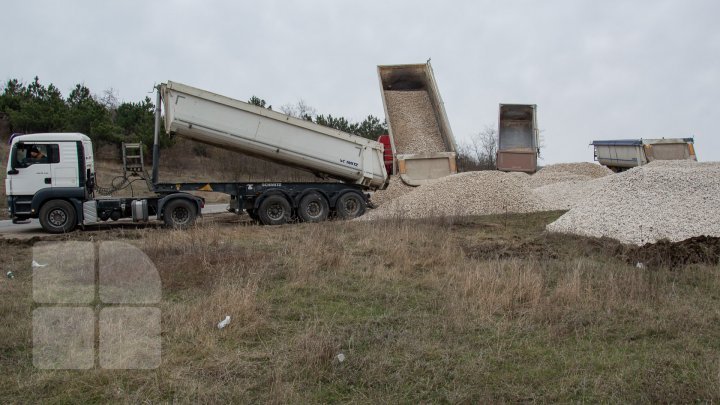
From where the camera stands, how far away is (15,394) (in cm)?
375

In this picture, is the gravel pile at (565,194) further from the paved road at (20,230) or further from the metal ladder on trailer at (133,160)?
the paved road at (20,230)

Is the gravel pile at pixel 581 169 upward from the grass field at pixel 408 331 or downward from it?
upward

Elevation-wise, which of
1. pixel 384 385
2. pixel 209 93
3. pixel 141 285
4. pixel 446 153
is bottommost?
pixel 384 385

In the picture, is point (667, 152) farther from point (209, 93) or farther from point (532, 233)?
point (209, 93)

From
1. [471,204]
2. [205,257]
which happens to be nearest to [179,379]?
[205,257]

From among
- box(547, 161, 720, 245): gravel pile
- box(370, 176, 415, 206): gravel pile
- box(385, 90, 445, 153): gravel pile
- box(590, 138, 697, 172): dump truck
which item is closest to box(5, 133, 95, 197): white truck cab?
box(370, 176, 415, 206): gravel pile

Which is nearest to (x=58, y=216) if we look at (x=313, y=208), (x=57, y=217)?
(x=57, y=217)

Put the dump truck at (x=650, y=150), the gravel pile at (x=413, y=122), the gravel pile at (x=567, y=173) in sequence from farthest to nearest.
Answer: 1. the dump truck at (x=650, y=150)
2. the gravel pile at (x=567, y=173)
3. the gravel pile at (x=413, y=122)

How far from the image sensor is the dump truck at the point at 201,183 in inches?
526

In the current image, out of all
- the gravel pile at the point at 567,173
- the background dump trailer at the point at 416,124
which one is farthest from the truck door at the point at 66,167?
the gravel pile at the point at 567,173

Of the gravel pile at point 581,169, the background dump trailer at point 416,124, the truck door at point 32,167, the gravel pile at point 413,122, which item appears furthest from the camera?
the gravel pile at point 581,169

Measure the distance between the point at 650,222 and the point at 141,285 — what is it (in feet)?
28.8

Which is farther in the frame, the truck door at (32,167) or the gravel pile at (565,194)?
the gravel pile at (565,194)

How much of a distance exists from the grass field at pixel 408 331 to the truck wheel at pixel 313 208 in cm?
674
